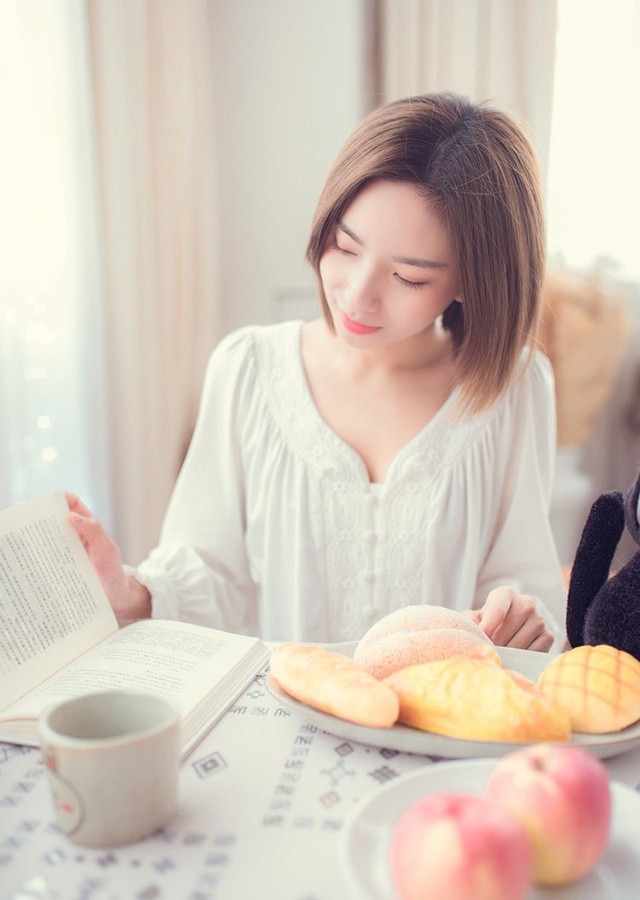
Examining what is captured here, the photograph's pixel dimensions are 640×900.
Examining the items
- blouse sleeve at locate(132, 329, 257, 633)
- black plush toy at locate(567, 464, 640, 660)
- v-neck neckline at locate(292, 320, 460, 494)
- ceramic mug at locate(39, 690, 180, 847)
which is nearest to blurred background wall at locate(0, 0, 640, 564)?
v-neck neckline at locate(292, 320, 460, 494)

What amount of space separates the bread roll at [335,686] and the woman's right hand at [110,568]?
0.98ft

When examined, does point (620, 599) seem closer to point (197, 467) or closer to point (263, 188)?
point (197, 467)

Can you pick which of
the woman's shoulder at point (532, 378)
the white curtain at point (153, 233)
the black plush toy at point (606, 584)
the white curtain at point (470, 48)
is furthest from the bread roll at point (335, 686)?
the white curtain at point (470, 48)

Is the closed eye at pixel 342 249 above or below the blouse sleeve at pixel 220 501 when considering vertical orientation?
above

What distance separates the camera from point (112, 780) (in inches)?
19.8

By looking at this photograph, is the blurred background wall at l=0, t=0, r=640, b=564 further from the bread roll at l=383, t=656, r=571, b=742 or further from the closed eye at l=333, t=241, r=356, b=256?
the bread roll at l=383, t=656, r=571, b=742

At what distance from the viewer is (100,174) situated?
6.27ft

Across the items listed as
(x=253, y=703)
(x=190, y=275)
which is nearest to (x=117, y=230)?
(x=190, y=275)

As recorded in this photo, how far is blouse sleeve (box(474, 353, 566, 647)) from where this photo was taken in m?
1.16

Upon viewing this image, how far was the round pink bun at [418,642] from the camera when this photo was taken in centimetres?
66

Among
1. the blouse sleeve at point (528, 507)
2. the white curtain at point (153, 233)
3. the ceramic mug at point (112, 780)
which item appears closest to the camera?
the ceramic mug at point (112, 780)

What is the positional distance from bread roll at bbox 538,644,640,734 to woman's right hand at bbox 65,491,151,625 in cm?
49

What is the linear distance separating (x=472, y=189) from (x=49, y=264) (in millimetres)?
1088

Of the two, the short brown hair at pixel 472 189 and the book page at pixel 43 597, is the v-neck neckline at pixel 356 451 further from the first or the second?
the book page at pixel 43 597
